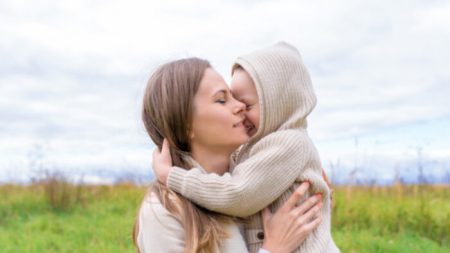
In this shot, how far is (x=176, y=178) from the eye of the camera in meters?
2.84

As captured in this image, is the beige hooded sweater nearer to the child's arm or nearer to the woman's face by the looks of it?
the child's arm

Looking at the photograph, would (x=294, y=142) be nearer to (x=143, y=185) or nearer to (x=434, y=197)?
(x=434, y=197)

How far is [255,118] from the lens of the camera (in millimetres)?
2998

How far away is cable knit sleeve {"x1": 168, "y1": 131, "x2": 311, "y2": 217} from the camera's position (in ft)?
9.04

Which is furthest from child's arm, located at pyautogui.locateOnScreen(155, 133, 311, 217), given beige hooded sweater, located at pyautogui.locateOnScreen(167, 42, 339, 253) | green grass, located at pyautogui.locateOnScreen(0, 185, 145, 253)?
green grass, located at pyautogui.locateOnScreen(0, 185, 145, 253)

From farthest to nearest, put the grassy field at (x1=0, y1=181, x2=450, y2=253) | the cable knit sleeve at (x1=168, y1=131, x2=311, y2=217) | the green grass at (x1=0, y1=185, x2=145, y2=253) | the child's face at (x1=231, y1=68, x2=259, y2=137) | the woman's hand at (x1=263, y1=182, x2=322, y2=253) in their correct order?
the green grass at (x1=0, y1=185, x2=145, y2=253) < the grassy field at (x1=0, y1=181, x2=450, y2=253) < the child's face at (x1=231, y1=68, x2=259, y2=137) < the woman's hand at (x1=263, y1=182, x2=322, y2=253) < the cable knit sleeve at (x1=168, y1=131, x2=311, y2=217)

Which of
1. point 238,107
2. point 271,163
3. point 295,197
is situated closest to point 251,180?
point 271,163

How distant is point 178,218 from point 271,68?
83 centimetres

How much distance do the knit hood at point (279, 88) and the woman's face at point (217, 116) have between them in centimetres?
11

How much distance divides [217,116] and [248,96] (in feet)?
0.70

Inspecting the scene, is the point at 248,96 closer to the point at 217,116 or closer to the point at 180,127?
the point at 217,116

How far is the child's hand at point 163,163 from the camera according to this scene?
2.92m

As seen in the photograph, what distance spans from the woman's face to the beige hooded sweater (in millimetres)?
105

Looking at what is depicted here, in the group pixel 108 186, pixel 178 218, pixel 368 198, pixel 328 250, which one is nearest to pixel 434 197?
pixel 368 198
